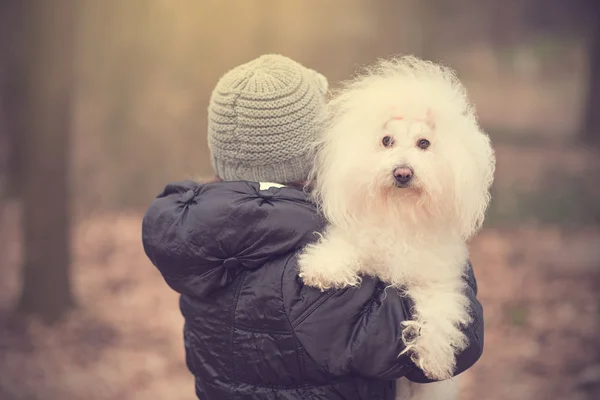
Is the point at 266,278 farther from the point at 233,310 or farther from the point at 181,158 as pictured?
the point at 181,158

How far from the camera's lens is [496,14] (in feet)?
16.1

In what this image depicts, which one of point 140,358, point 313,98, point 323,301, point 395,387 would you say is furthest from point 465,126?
point 140,358

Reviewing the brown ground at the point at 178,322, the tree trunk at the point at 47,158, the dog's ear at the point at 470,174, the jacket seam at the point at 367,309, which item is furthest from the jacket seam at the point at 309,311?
the tree trunk at the point at 47,158

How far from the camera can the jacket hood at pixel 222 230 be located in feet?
4.95

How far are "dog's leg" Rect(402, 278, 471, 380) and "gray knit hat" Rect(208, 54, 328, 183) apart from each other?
50 centimetres

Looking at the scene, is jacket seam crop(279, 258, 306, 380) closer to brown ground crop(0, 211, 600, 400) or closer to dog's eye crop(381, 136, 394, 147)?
dog's eye crop(381, 136, 394, 147)

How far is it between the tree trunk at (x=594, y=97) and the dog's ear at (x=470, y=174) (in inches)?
140

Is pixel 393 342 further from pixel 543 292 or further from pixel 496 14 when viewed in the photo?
pixel 496 14

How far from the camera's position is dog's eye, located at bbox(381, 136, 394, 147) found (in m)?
1.65

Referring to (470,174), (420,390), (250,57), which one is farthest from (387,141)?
(250,57)

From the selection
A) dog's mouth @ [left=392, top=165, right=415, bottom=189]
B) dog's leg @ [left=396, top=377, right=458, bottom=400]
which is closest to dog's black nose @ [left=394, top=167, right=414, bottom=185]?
dog's mouth @ [left=392, top=165, right=415, bottom=189]

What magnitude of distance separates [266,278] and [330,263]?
17 cm

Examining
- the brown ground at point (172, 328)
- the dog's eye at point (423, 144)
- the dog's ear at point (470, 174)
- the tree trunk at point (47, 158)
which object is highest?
the dog's eye at point (423, 144)

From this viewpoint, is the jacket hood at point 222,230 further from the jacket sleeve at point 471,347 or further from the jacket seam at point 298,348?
the jacket sleeve at point 471,347
